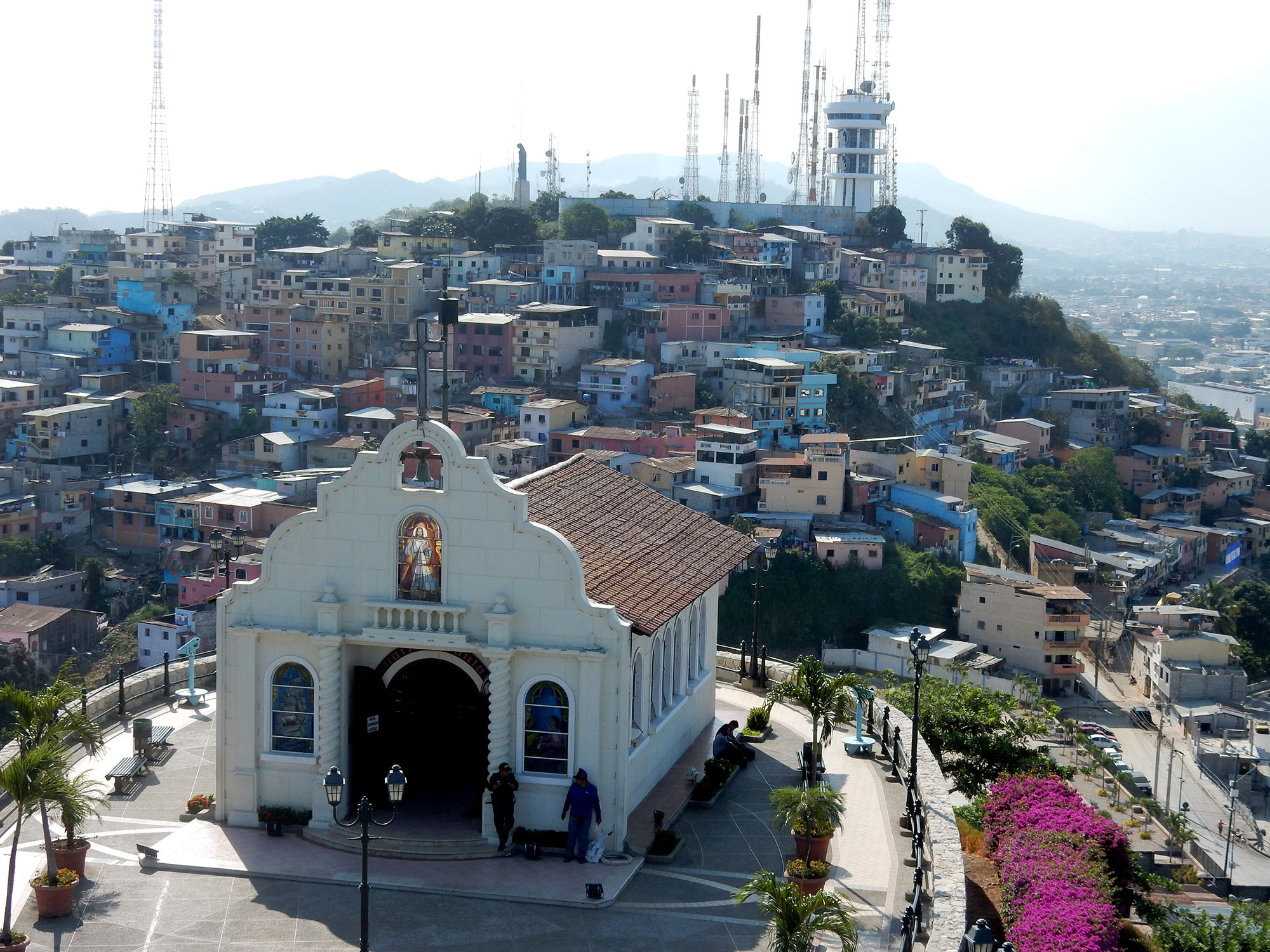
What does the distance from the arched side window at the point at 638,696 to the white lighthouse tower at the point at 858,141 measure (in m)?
87.6

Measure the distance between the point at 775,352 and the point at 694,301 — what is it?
27.6 ft

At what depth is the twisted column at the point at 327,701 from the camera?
56.9ft

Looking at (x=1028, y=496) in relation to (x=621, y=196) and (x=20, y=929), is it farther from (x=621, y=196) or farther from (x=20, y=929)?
(x=20, y=929)

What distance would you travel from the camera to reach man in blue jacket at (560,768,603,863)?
1648cm

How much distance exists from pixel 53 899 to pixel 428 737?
5076mm

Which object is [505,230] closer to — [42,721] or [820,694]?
[820,694]

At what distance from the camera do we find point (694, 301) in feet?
254

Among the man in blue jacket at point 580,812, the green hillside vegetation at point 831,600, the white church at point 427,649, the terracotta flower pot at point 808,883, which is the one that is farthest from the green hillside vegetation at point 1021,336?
the terracotta flower pot at point 808,883

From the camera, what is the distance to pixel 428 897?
15734mm

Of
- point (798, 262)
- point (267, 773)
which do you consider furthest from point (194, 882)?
point (798, 262)

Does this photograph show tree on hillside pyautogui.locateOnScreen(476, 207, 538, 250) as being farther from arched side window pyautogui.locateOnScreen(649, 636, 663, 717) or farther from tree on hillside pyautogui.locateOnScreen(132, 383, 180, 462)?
arched side window pyautogui.locateOnScreen(649, 636, 663, 717)

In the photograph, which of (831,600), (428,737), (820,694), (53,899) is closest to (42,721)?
(53,899)

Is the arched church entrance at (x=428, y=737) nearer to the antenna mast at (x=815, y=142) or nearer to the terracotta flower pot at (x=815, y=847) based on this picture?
the terracotta flower pot at (x=815, y=847)

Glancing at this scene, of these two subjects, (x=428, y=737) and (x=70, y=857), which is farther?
(x=428, y=737)
